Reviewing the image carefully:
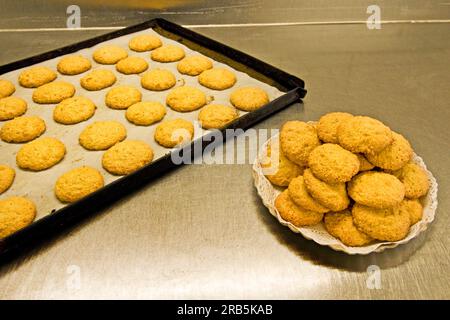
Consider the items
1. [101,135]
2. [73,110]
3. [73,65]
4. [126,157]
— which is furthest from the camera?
[73,65]

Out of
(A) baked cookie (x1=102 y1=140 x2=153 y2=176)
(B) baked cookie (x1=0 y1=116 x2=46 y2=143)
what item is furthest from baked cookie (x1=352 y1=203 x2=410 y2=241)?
(B) baked cookie (x1=0 y1=116 x2=46 y2=143)

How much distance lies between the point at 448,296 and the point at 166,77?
1.28 m

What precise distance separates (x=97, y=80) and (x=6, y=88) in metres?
0.36

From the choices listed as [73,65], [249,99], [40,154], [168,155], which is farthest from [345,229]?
[73,65]

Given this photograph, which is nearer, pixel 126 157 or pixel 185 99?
pixel 126 157

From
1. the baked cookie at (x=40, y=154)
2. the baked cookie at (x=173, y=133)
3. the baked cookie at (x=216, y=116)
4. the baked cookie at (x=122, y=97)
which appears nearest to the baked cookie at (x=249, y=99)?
the baked cookie at (x=216, y=116)

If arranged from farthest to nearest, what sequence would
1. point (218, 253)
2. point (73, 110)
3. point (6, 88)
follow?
point (6, 88), point (73, 110), point (218, 253)

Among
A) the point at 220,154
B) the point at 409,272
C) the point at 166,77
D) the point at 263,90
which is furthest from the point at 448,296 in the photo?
the point at 166,77

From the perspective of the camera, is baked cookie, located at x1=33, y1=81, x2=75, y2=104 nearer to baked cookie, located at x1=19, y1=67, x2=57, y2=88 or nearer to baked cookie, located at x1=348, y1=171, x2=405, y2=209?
baked cookie, located at x1=19, y1=67, x2=57, y2=88

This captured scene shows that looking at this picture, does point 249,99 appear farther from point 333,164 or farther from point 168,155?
point 333,164

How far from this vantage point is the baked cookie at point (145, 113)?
1.47 m

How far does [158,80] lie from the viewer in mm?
1657

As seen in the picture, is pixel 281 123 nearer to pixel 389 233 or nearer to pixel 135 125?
pixel 135 125

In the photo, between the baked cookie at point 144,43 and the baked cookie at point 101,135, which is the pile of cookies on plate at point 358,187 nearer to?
the baked cookie at point 101,135
